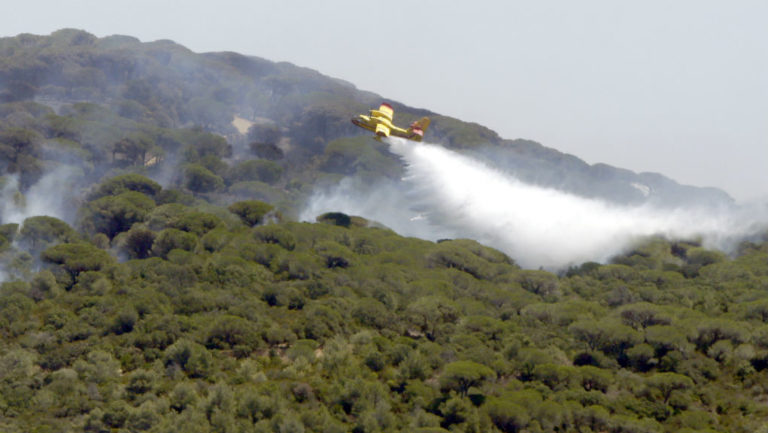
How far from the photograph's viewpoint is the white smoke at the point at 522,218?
106812mm

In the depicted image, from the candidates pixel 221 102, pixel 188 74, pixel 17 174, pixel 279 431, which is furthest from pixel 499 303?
pixel 188 74

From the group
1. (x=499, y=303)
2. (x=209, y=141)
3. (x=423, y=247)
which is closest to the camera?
(x=499, y=303)

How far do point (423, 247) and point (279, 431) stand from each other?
46507 millimetres

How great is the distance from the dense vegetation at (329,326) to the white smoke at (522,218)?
3360 millimetres

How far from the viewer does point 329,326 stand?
75.0m

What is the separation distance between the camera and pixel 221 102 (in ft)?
615

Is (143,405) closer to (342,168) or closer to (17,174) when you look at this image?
(17,174)

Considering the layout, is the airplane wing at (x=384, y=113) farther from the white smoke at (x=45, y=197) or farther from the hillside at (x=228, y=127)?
the white smoke at (x=45, y=197)

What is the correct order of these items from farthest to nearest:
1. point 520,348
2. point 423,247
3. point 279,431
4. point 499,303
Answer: point 423,247
point 499,303
point 520,348
point 279,431

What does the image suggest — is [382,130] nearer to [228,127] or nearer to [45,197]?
[45,197]

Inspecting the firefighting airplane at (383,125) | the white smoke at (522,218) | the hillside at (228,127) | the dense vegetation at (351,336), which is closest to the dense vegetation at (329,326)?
the dense vegetation at (351,336)

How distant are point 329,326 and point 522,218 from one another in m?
42.7

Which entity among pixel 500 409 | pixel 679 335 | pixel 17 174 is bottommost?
pixel 17 174

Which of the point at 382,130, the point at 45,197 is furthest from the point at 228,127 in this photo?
the point at 382,130
